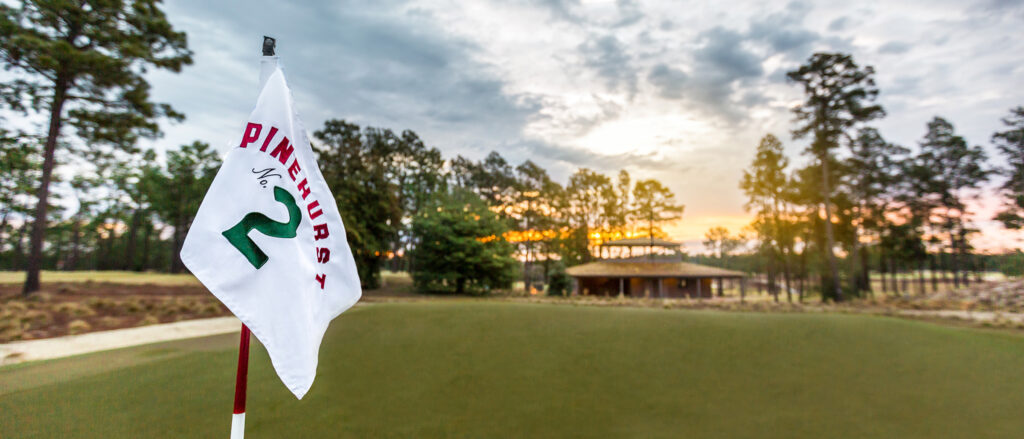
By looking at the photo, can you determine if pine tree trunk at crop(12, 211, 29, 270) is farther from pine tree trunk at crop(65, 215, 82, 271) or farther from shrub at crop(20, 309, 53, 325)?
shrub at crop(20, 309, 53, 325)

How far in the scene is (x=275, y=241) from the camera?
213 cm

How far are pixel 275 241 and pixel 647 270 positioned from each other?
92.8ft

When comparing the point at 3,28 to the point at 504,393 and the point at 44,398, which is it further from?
the point at 504,393

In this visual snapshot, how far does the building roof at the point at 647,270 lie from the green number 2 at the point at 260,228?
26.6m

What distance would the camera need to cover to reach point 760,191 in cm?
3306

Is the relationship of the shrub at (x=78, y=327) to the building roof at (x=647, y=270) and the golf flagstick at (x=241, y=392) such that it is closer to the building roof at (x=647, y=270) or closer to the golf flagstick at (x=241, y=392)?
the golf flagstick at (x=241, y=392)

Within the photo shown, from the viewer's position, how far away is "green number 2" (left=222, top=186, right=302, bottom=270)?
2043 millimetres

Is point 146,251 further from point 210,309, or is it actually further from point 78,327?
point 78,327

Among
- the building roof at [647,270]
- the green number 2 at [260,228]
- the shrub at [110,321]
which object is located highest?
the green number 2 at [260,228]

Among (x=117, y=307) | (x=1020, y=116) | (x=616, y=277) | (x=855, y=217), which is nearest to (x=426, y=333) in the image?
(x=117, y=307)

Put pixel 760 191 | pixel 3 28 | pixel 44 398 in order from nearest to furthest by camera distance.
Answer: pixel 44 398, pixel 3 28, pixel 760 191

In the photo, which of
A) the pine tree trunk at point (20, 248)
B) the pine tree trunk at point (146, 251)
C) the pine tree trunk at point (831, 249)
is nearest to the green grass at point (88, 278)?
the pine tree trunk at point (146, 251)

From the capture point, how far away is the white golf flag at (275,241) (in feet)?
6.51

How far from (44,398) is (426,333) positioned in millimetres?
5418
